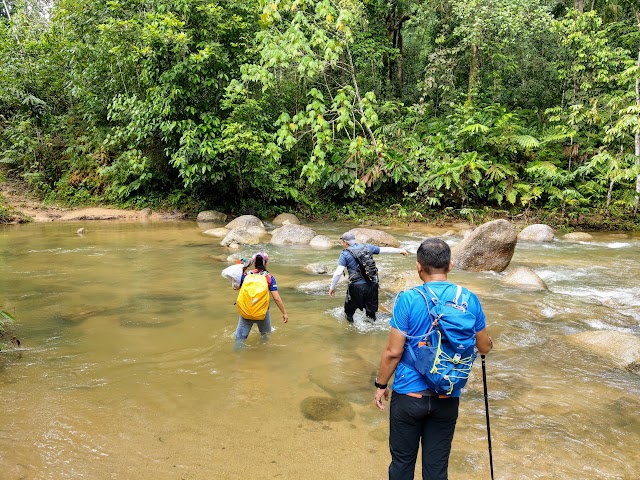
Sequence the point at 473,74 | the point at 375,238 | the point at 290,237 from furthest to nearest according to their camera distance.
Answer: the point at 473,74 → the point at 290,237 → the point at 375,238

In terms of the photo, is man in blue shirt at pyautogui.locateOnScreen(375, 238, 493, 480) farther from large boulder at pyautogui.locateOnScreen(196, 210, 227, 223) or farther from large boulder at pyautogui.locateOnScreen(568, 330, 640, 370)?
large boulder at pyautogui.locateOnScreen(196, 210, 227, 223)

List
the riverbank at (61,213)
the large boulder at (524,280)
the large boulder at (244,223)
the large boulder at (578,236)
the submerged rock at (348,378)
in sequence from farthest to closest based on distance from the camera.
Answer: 1. the riverbank at (61,213)
2. the large boulder at (244,223)
3. the large boulder at (578,236)
4. the large boulder at (524,280)
5. the submerged rock at (348,378)

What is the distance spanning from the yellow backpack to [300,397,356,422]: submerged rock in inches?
50.0

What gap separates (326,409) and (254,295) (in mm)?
1547

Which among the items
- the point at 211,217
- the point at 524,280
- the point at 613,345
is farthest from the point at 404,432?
the point at 211,217

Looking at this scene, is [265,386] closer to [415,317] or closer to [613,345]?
[415,317]

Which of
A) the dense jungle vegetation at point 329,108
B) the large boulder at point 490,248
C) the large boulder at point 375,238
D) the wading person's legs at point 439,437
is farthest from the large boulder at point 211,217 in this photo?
the wading person's legs at point 439,437

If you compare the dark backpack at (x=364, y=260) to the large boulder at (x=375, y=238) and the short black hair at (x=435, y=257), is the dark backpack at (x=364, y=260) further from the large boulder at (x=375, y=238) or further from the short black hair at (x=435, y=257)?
the large boulder at (x=375, y=238)

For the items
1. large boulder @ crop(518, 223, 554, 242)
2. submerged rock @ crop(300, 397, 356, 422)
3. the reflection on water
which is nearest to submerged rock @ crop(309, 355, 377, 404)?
the reflection on water

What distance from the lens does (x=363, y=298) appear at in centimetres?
639

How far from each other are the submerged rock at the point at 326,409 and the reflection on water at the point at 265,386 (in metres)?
0.02

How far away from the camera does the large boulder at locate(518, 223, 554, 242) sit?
524 inches

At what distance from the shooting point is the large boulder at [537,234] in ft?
43.7

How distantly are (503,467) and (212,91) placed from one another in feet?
49.6
